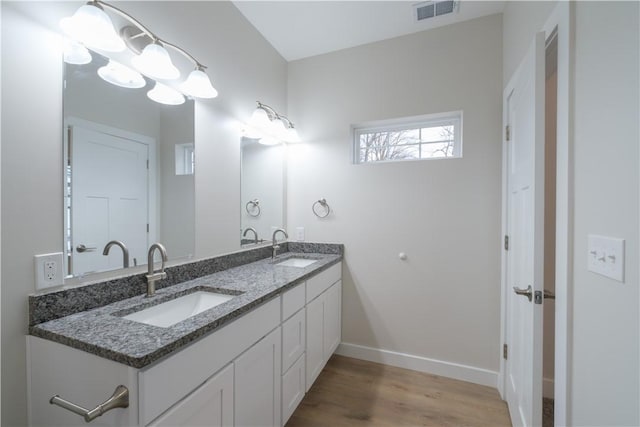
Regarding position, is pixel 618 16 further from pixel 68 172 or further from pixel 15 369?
pixel 15 369

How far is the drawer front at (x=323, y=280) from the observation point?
178 centimetres

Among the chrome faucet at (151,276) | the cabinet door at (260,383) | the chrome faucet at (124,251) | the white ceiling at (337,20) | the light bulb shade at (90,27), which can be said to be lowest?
the cabinet door at (260,383)

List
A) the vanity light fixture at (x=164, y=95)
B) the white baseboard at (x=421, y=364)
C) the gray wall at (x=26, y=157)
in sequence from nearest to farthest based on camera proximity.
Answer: the gray wall at (x=26, y=157), the vanity light fixture at (x=164, y=95), the white baseboard at (x=421, y=364)

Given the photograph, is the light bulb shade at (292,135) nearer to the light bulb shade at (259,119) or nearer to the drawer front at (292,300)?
the light bulb shade at (259,119)

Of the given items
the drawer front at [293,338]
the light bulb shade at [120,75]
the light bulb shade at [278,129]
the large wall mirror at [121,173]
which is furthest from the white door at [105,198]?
the light bulb shade at [278,129]

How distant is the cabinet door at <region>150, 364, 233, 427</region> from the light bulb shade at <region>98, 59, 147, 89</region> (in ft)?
4.40

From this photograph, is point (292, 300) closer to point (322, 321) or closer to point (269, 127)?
point (322, 321)

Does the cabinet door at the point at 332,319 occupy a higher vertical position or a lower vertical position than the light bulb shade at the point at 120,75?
lower

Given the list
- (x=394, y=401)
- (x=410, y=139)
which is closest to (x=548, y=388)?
(x=394, y=401)

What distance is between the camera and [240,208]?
201 centimetres

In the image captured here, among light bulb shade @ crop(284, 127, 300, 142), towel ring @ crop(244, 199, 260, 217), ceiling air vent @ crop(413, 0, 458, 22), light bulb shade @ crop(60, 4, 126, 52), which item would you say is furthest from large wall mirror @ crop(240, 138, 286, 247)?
ceiling air vent @ crop(413, 0, 458, 22)

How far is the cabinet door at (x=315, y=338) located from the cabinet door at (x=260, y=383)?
38cm

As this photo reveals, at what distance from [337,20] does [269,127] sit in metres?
0.98

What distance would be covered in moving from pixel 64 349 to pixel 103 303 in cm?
27
